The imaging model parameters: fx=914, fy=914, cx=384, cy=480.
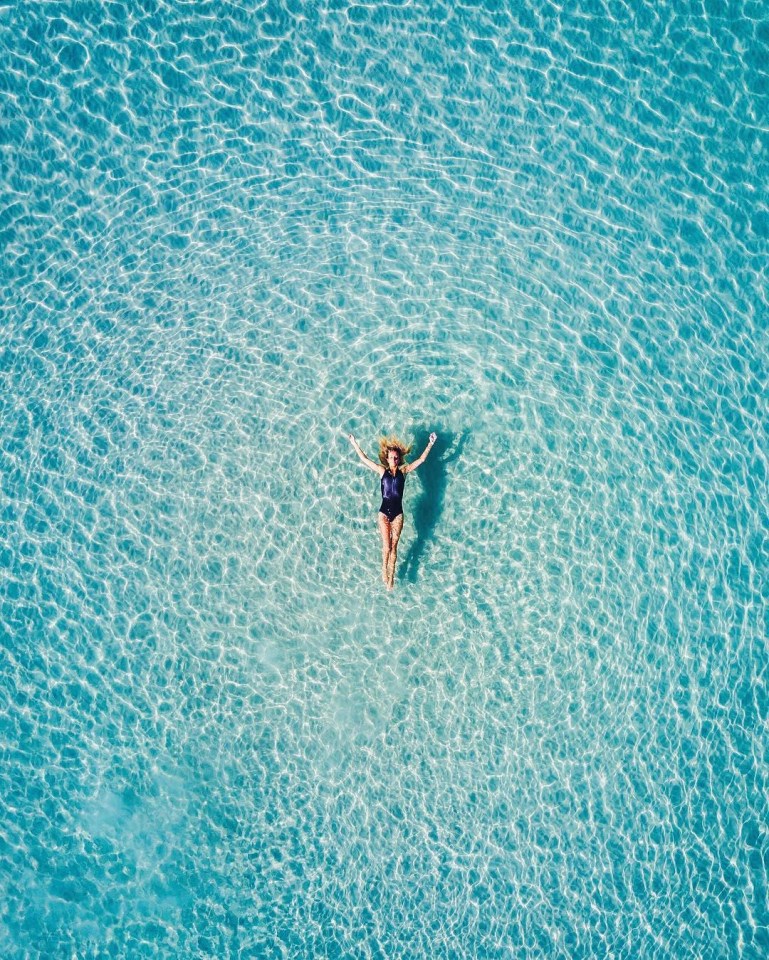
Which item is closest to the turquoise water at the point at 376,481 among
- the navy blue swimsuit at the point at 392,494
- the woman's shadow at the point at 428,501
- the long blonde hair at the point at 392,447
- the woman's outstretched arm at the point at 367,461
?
the woman's shadow at the point at 428,501

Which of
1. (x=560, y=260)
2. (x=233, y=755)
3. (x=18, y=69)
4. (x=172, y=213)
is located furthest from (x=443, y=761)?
(x=18, y=69)

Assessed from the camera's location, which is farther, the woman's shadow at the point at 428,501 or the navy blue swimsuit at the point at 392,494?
the woman's shadow at the point at 428,501

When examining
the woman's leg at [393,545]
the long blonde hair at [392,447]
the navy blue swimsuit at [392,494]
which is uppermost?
the long blonde hair at [392,447]

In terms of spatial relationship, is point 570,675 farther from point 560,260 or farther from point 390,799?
point 560,260

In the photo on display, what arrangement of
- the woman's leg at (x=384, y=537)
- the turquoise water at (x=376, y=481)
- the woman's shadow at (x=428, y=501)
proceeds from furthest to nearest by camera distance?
the woman's shadow at (x=428, y=501) → the turquoise water at (x=376, y=481) → the woman's leg at (x=384, y=537)

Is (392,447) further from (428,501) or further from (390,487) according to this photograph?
(428,501)

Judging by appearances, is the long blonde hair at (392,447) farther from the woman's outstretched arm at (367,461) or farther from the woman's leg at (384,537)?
the woman's leg at (384,537)

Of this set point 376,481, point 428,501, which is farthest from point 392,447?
point 428,501

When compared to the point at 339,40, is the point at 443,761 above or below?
below
